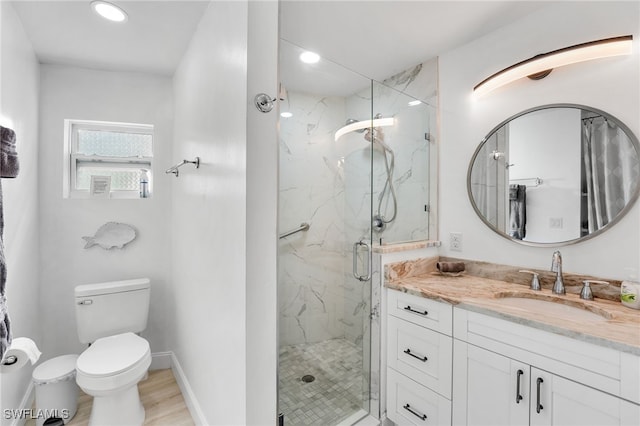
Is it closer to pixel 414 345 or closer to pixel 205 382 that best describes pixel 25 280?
pixel 205 382

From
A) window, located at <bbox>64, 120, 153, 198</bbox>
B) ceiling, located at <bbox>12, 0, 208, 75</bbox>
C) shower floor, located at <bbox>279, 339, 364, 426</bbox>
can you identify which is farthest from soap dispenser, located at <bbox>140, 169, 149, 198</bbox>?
shower floor, located at <bbox>279, 339, 364, 426</bbox>

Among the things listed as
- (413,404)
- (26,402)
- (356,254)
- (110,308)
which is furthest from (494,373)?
(26,402)

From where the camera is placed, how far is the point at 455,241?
201 centimetres

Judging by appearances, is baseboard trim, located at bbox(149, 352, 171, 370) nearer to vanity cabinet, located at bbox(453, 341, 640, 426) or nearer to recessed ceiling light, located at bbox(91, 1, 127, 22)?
vanity cabinet, located at bbox(453, 341, 640, 426)

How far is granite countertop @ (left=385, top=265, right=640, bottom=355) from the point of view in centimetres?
102

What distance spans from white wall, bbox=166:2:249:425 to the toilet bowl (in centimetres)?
30

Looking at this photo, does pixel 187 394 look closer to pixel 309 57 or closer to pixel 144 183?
pixel 144 183

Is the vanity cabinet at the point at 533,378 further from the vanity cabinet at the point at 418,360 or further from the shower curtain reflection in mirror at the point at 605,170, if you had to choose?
the shower curtain reflection in mirror at the point at 605,170

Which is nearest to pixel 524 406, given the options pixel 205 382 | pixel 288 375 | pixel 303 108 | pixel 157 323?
pixel 288 375

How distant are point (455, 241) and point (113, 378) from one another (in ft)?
7.30

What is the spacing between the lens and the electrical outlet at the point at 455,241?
1992 mm

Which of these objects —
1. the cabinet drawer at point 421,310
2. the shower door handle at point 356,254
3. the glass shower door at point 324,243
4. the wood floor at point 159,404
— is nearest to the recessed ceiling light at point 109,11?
the glass shower door at point 324,243

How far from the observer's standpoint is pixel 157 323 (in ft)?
7.95

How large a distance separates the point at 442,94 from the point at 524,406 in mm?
1894
